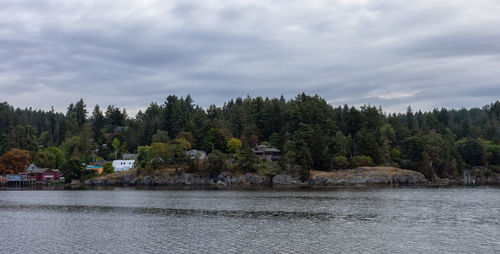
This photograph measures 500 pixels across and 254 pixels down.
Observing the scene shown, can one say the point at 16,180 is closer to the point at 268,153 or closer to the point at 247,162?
the point at 247,162

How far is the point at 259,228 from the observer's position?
38.7 meters

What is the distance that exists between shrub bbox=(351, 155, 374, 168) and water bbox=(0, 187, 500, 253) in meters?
56.6

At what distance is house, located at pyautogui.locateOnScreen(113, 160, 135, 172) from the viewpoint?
13438 cm

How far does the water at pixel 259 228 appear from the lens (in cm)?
Answer: 3017

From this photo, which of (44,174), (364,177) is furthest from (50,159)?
(364,177)

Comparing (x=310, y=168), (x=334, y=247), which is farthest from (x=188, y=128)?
(x=334, y=247)

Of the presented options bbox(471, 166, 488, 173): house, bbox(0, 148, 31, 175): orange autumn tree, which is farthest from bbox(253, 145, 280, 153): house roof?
bbox(0, 148, 31, 175): orange autumn tree

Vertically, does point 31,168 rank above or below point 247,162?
below

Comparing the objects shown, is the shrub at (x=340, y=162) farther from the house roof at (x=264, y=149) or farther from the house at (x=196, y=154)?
the house at (x=196, y=154)

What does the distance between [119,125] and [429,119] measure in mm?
133278

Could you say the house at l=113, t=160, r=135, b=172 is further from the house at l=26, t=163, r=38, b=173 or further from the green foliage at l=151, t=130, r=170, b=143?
the house at l=26, t=163, r=38, b=173

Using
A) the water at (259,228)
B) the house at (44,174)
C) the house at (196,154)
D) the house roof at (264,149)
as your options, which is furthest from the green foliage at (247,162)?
the house at (44,174)

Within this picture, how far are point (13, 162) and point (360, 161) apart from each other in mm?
110321

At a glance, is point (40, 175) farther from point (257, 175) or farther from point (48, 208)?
point (48, 208)
